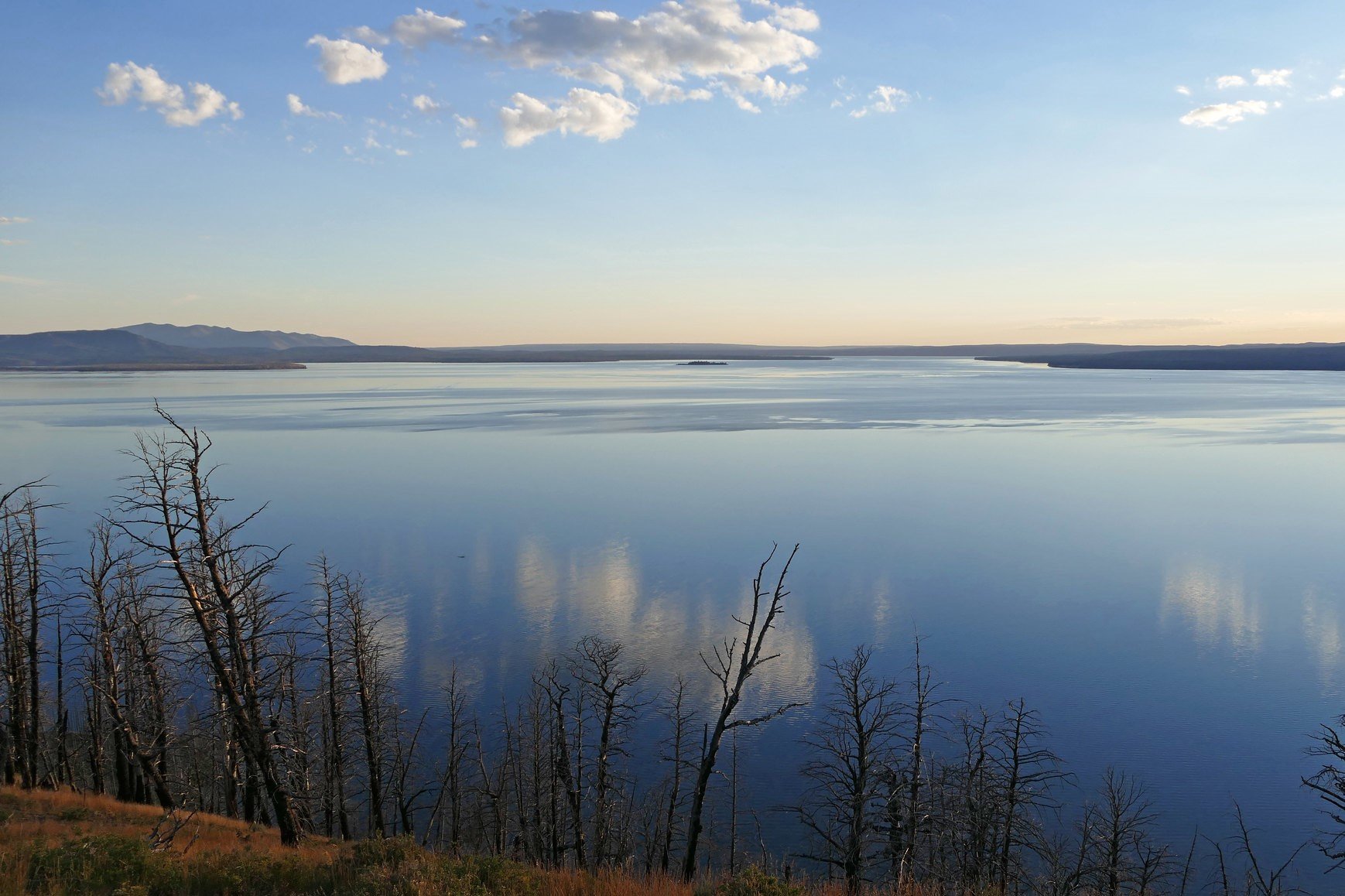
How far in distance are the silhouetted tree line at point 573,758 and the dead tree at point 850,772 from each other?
0.10m

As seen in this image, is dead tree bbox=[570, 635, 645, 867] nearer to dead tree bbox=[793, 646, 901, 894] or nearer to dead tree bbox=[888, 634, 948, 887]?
dead tree bbox=[793, 646, 901, 894]

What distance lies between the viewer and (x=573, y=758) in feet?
→ 68.5

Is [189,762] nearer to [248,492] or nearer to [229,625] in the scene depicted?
[229,625]

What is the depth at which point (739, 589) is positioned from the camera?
29.0 m

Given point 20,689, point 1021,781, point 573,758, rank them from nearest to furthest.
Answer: point 1021,781 < point 573,758 < point 20,689

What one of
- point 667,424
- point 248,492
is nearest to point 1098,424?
point 667,424

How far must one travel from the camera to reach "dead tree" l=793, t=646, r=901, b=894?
15.9 metres

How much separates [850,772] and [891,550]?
62.3ft

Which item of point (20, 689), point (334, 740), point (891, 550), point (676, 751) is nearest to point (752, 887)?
point (676, 751)

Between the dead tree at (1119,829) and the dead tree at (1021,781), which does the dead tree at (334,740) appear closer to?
the dead tree at (1021,781)

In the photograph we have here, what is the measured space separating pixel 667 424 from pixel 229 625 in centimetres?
6920

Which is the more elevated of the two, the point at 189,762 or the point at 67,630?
the point at 67,630

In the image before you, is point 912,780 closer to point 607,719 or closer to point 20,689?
point 607,719

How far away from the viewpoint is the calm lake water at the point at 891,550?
69.3 feet
